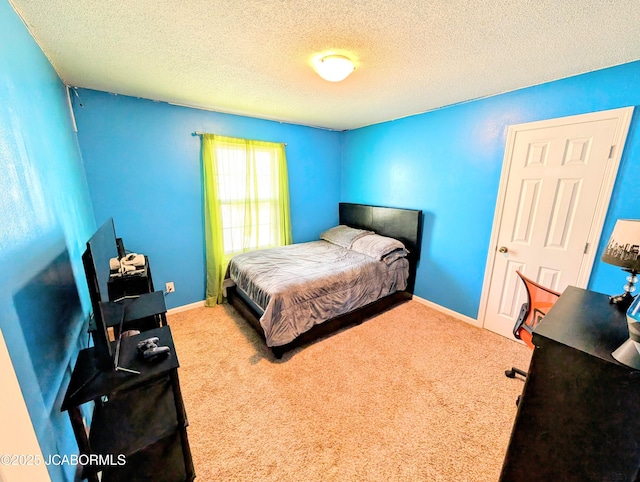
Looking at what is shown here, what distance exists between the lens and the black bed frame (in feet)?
7.91

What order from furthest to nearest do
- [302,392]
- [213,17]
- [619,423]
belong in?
[302,392]
[213,17]
[619,423]

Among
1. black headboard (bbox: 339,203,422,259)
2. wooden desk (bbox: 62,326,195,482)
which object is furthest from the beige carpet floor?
black headboard (bbox: 339,203,422,259)

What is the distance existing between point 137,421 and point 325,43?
2343 mm

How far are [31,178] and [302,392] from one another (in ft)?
6.54

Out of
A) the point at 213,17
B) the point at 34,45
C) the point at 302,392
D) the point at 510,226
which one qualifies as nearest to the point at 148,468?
the point at 302,392

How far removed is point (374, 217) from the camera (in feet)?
12.0

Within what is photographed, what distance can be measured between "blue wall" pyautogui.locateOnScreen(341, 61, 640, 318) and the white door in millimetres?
70

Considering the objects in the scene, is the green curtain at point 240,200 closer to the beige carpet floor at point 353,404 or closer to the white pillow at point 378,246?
the beige carpet floor at point 353,404

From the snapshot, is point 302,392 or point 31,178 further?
point 302,392

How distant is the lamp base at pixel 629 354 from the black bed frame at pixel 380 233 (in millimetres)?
1948

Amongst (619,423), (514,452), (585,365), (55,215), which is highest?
(55,215)

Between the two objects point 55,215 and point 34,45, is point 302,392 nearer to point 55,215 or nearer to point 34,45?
point 55,215

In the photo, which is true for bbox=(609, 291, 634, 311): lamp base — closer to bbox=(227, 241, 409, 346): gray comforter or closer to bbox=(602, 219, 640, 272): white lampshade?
bbox=(602, 219, 640, 272): white lampshade

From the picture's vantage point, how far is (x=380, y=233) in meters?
3.60
